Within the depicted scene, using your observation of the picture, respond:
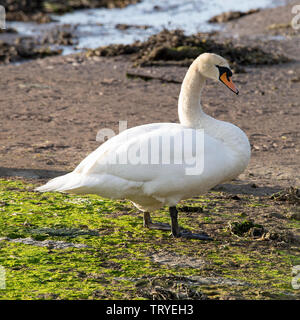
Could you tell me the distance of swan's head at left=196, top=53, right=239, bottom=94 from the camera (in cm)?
564

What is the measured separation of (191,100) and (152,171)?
0.92 m

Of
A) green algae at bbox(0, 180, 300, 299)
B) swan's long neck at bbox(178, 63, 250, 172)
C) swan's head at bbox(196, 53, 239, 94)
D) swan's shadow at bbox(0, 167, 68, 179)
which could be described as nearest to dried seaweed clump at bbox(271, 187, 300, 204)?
green algae at bbox(0, 180, 300, 299)

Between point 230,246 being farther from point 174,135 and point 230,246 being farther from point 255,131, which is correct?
point 255,131

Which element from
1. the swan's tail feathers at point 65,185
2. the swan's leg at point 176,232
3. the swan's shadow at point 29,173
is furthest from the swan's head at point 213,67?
the swan's shadow at point 29,173

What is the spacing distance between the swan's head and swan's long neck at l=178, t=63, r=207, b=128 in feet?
0.20

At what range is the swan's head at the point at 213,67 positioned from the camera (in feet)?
18.5

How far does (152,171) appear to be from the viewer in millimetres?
5020

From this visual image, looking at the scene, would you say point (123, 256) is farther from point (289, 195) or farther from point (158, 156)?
point (289, 195)

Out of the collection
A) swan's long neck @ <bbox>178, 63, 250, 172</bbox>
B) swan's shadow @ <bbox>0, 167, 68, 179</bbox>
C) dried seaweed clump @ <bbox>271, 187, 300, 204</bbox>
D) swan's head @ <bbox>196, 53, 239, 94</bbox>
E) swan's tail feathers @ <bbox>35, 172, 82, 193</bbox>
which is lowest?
dried seaweed clump @ <bbox>271, 187, 300, 204</bbox>

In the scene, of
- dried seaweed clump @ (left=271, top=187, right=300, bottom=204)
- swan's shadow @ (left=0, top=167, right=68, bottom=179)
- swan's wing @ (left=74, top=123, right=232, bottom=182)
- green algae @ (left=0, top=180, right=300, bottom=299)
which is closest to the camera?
green algae @ (left=0, top=180, right=300, bottom=299)

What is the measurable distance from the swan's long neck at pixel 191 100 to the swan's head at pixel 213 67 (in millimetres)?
59

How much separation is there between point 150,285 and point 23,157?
3678 millimetres

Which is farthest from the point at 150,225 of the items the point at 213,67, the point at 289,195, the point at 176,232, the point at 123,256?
the point at 289,195

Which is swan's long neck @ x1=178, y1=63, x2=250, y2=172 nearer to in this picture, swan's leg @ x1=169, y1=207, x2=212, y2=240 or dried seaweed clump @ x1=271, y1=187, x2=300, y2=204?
swan's leg @ x1=169, y1=207, x2=212, y2=240
